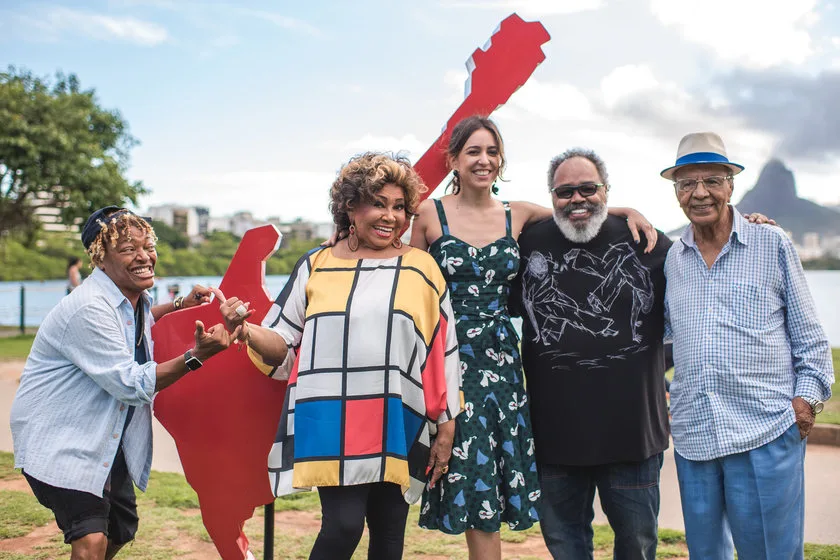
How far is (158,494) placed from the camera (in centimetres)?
562

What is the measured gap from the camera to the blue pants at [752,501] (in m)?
2.76

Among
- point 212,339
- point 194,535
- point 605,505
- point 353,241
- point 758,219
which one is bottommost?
point 194,535

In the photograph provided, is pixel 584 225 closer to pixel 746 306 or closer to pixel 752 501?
pixel 746 306

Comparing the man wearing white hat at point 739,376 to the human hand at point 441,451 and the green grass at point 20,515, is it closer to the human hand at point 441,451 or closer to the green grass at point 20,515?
the human hand at point 441,451

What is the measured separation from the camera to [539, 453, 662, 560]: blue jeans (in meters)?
3.12

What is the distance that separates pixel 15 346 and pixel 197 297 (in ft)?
45.4

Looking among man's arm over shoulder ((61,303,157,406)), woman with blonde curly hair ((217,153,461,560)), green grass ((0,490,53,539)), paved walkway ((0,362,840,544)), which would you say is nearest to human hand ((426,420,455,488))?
woman with blonde curly hair ((217,153,461,560))

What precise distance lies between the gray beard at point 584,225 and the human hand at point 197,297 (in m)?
1.63

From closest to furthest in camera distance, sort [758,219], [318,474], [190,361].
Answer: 1. [318,474]
2. [190,361]
3. [758,219]

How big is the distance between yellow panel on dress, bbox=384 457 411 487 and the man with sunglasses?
74 centimetres

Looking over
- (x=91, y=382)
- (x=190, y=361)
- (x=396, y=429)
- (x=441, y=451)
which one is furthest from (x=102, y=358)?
(x=441, y=451)

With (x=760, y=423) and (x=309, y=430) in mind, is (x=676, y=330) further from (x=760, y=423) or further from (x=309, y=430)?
(x=309, y=430)

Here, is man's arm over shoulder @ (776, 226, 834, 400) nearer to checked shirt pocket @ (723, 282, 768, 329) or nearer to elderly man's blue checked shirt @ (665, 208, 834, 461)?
elderly man's blue checked shirt @ (665, 208, 834, 461)

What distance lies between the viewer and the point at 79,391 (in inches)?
113
